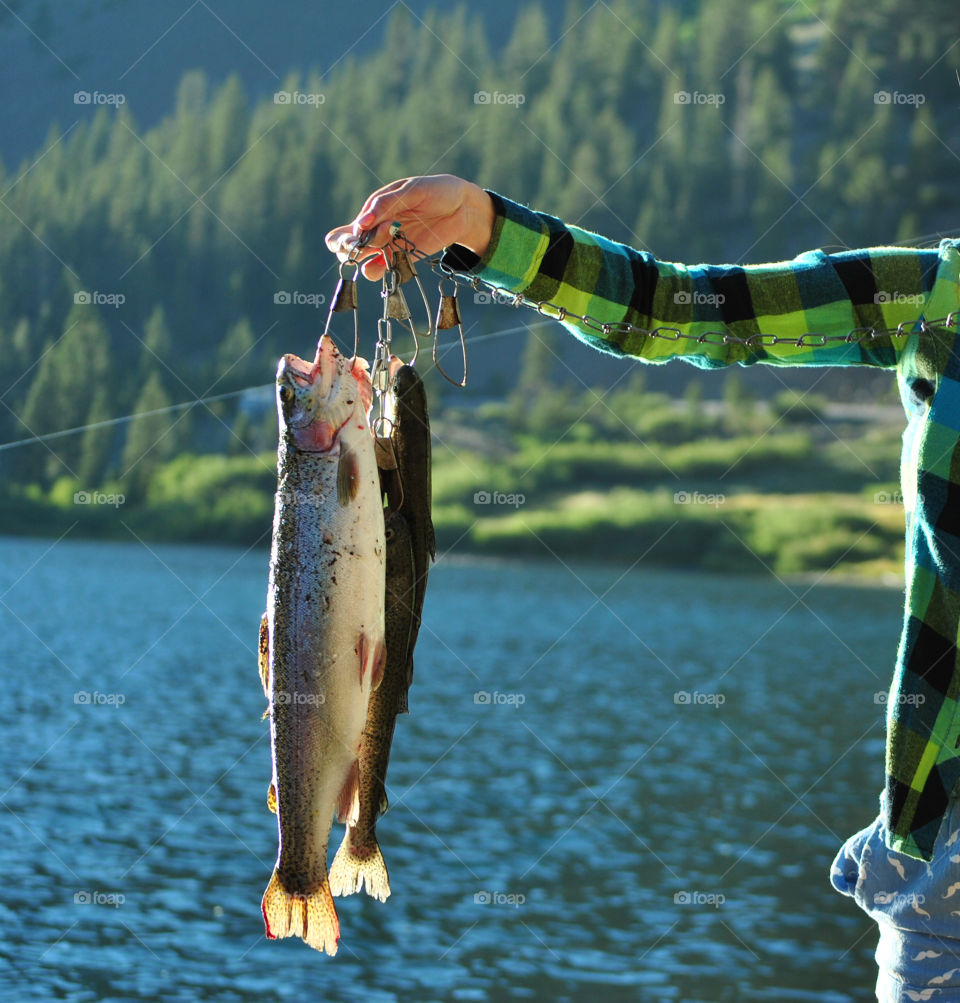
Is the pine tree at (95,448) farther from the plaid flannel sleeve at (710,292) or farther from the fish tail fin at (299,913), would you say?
the fish tail fin at (299,913)

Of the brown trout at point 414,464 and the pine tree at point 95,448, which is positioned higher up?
the brown trout at point 414,464

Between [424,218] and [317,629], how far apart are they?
830 mm

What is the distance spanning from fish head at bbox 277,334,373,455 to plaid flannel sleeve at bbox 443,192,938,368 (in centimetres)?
34

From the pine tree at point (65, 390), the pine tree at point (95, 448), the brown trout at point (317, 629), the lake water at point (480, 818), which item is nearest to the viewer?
the brown trout at point (317, 629)

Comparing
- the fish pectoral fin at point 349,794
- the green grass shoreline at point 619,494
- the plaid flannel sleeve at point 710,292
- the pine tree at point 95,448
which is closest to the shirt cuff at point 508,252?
the plaid flannel sleeve at point 710,292

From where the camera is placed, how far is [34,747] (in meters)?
16.0

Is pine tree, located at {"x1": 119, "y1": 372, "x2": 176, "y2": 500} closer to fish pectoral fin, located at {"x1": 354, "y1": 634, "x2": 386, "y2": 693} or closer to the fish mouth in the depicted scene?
the fish mouth

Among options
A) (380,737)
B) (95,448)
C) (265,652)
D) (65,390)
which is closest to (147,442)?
(65,390)

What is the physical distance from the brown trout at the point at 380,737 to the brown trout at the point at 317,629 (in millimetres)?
195

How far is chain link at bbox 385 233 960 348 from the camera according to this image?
8.84 feet

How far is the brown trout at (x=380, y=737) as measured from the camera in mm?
2736

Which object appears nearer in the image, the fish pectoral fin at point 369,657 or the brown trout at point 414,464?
the fish pectoral fin at point 369,657

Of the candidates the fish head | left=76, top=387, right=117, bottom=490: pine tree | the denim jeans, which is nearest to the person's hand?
the fish head

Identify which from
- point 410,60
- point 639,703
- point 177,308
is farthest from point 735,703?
point 410,60
